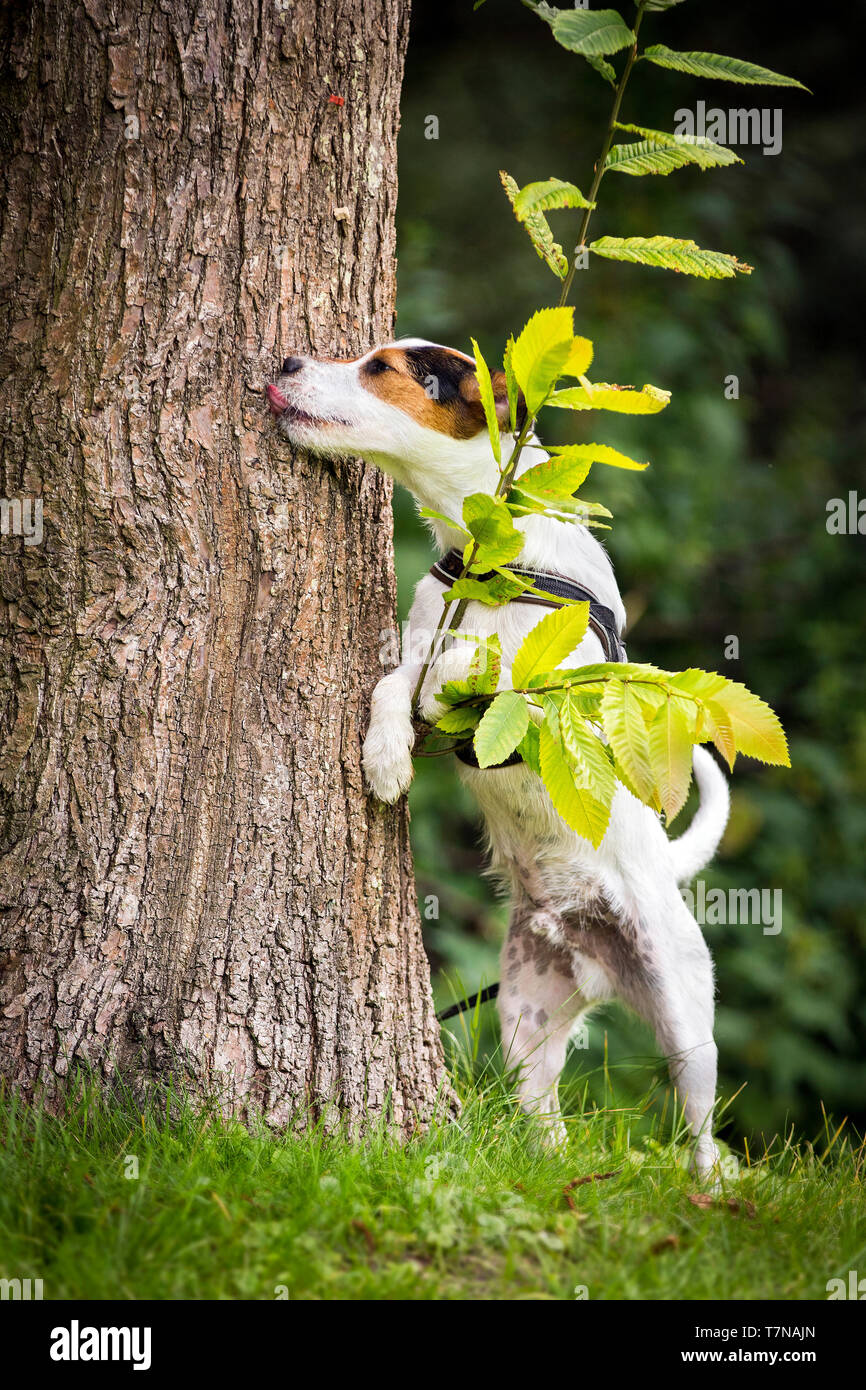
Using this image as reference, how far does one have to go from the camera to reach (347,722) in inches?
106

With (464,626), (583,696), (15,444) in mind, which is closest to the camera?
(583,696)

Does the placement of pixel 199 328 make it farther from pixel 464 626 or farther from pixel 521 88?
pixel 521 88

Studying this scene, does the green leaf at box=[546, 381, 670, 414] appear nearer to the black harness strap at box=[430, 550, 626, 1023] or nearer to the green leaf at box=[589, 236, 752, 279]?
the green leaf at box=[589, 236, 752, 279]

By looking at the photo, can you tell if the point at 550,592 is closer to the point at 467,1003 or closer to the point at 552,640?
the point at 552,640

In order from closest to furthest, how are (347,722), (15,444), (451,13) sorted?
(15,444) → (347,722) → (451,13)

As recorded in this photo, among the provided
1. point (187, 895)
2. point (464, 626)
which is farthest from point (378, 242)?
point (187, 895)

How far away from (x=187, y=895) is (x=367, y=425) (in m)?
1.23

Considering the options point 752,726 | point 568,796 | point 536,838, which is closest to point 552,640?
point 568,796

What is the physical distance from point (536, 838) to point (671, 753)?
1068 mm

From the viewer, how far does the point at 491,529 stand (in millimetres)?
2449

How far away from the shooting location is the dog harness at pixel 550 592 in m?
2.98

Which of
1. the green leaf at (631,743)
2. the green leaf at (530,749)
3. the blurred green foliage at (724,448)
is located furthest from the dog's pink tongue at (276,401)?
the blurred green foliage at (724,448)
